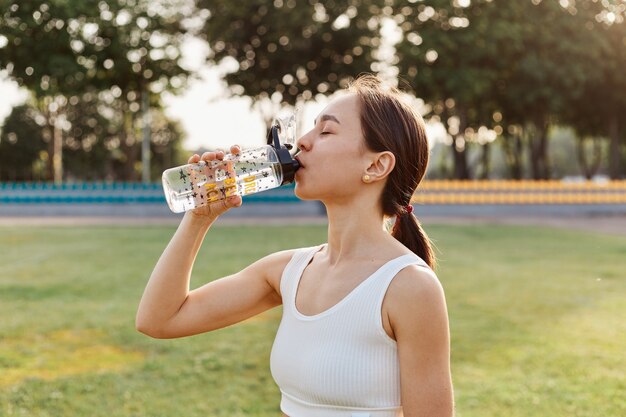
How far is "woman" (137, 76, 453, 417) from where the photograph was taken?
1921 millimetres

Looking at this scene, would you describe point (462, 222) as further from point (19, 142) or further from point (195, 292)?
point (19, 142)

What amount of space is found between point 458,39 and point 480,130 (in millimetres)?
16894

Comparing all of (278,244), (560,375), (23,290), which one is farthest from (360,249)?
(278,244)

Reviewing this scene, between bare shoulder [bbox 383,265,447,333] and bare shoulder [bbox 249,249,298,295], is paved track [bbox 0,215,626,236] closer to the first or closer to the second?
bare shoulder [bbox 249,249,298,295]

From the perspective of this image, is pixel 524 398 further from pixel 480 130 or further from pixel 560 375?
pixel 480 130

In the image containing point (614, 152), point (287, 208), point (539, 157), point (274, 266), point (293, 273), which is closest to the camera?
point (293, 273)

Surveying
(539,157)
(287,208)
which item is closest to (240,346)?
(287,208)

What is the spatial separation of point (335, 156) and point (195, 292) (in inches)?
27.5

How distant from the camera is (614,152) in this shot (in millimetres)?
41719

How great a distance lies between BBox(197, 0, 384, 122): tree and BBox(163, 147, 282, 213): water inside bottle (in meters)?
30.0

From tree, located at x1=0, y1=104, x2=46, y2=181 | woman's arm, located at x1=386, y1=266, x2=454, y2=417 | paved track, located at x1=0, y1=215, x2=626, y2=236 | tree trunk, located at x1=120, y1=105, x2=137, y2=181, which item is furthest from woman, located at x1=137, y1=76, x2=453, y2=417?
tree, located at x1=0, y1=104, x2=46, y2=181

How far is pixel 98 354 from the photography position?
646 centimetres

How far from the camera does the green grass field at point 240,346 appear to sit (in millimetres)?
5148

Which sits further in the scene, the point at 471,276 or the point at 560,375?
the point at 471,276
